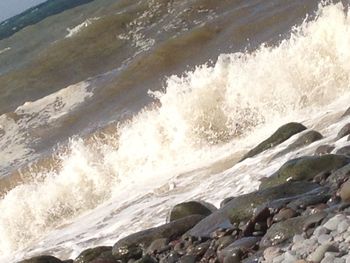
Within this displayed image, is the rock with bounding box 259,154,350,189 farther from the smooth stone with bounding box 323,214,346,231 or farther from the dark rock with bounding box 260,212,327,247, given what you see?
the smooth stone with bounding box 323,214,346,231

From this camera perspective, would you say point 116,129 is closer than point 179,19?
Yes

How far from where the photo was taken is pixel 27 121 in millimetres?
23328

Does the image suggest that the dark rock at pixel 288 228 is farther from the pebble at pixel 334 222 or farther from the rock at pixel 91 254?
the rock at pixel 91 254

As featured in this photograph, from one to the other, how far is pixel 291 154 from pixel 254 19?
1181 cm

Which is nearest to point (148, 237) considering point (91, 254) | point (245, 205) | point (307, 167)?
point (91, 254)

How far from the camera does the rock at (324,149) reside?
8873 mm

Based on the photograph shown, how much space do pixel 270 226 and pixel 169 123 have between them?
7757 mm

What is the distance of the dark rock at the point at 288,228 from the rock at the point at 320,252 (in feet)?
2.70

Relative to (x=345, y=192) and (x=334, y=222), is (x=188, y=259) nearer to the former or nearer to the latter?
(x=345, y=192)

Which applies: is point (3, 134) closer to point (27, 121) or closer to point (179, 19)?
point (27, 121)

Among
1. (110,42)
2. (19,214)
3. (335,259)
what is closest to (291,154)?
(335,259)

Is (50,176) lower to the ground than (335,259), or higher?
lower

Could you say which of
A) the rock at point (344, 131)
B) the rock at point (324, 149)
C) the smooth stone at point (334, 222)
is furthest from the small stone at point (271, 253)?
the rock at point (344, 131)

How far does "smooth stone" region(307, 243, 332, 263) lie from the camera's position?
550 centimetres
